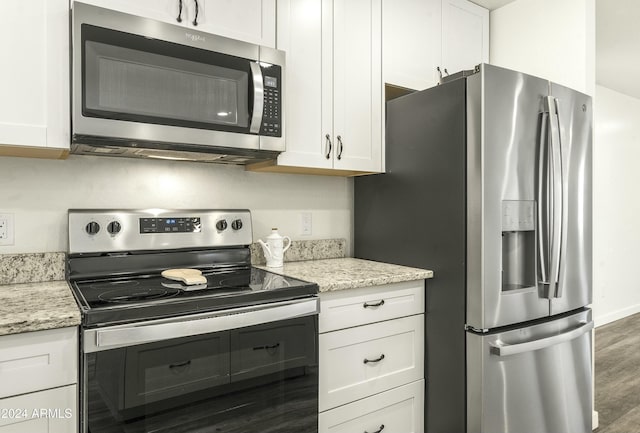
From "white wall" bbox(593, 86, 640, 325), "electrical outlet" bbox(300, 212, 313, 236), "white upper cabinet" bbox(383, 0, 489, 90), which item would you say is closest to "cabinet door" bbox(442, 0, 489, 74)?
"white upper cabinet" bbox(383, 0, 489, 90)

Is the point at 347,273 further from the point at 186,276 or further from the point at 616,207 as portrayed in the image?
the point at 616,207

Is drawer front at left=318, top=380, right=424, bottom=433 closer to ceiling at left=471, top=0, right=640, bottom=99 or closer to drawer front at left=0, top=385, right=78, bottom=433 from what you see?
drawer front at left=0, top=385, right=78, bottom=433

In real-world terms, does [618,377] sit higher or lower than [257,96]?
lower

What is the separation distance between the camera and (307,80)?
1978 mm

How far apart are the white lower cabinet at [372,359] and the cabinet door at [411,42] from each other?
108 cm

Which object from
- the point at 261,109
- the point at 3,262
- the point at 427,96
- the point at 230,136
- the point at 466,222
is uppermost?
the point at 427,96

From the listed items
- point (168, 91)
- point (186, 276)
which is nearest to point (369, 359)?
point (186, 276)

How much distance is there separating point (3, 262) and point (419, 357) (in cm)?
170

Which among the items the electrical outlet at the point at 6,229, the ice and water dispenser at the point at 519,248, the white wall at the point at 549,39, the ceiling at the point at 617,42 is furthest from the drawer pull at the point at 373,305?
the ceiling at the point at 617,42

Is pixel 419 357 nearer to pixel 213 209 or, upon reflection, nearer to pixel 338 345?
pixel 338 345

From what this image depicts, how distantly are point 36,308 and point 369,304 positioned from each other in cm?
116

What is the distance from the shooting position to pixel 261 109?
1.75 m

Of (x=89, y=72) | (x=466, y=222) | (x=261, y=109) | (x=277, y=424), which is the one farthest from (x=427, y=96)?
(x=277, y=424)

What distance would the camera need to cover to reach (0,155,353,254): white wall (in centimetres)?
167
